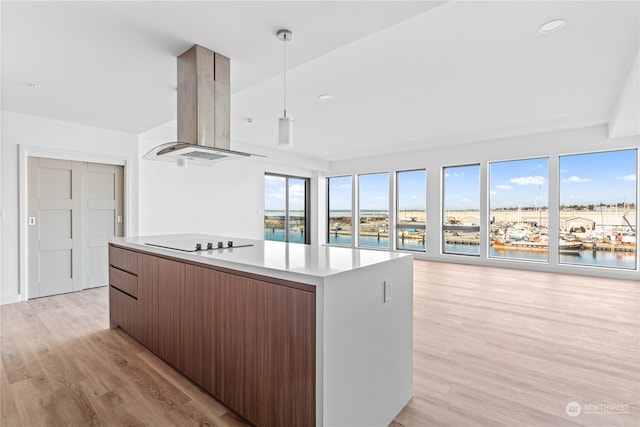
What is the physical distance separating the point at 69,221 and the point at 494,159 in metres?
7.48

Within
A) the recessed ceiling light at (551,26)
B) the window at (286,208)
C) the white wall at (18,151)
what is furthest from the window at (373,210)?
the white wall at (18,151)

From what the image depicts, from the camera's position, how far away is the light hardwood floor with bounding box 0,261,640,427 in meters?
1.79

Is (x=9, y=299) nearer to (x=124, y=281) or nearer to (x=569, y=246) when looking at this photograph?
(x=124, y=281)

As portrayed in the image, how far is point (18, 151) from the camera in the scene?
161 inches

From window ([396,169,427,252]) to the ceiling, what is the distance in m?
2.73

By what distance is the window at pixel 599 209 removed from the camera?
534 centimetres

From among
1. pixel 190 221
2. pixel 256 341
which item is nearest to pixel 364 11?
pixel 256 341

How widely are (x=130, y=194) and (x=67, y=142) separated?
1.07 meters

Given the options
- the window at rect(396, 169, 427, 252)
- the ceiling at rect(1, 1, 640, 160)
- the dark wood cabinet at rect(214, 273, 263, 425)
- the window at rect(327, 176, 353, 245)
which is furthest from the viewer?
the window at rect(327, 176, 353, 245)

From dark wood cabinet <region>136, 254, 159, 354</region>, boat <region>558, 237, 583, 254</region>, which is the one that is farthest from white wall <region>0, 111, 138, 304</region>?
boat <region>558, 237, 583, 254</region>

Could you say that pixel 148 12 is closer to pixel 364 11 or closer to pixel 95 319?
pixel 364 11

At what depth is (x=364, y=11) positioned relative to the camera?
2010mm

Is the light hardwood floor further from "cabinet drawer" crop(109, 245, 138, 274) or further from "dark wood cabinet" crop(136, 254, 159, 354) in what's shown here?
"cabinet drawer" crop(109, 245, 138, 274)

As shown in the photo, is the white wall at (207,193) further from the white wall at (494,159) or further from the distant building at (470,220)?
the distant building at (470,220)
